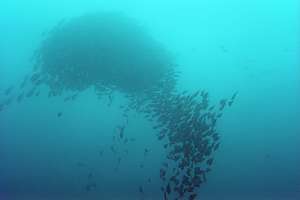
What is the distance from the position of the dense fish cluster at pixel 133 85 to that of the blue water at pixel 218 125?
0.04 meters

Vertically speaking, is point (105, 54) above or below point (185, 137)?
above

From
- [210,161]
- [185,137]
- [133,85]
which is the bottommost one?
[210,161]

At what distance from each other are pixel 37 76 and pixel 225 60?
0.97 meters

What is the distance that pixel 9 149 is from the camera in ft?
6.31

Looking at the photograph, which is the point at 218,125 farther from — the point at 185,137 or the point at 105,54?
the point at 105,54

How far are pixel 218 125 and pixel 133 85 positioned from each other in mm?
482

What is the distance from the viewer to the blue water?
6.19 feet

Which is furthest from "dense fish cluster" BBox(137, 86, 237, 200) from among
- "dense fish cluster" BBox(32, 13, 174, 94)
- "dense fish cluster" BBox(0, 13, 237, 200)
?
"dense fish cluster" BBox(32, 13, 174, 94)

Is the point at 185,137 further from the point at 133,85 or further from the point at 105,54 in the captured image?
the point at 105,54

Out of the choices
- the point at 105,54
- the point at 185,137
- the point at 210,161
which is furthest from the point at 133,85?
the point at 210,161

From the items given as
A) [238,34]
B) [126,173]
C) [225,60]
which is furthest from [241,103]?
[126,173]

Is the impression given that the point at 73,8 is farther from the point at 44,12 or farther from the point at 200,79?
the point at 200,79

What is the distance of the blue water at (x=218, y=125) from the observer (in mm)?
1886

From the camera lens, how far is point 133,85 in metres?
1.89
